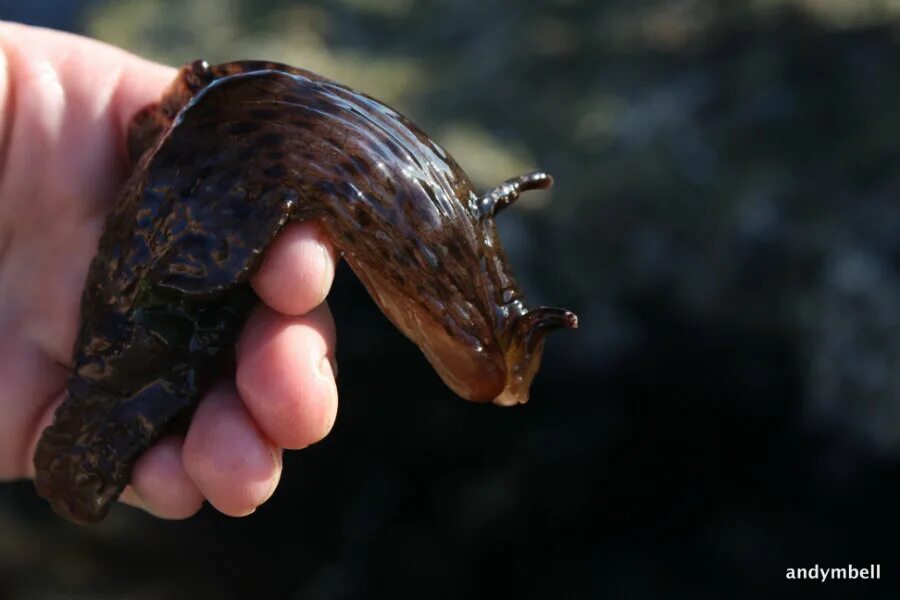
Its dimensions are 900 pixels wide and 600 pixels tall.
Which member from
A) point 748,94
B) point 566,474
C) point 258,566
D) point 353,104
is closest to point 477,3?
point 748,94

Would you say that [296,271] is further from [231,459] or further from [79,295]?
[79,295]

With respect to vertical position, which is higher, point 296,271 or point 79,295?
point 79,295

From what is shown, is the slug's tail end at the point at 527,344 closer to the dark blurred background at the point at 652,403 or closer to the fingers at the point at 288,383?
the fingers at the point at 288,383

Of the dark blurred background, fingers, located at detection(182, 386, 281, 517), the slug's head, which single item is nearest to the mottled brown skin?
the slug's head

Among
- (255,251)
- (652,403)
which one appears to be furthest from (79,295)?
(652,403)

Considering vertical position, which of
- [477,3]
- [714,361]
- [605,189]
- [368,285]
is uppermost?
[477,3]

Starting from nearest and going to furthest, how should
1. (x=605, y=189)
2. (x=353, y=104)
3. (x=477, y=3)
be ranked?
(x=353, y=104)
(x=605, y=189)
(x=477, y=3)

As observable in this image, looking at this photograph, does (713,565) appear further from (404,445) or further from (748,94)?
(748,94)
